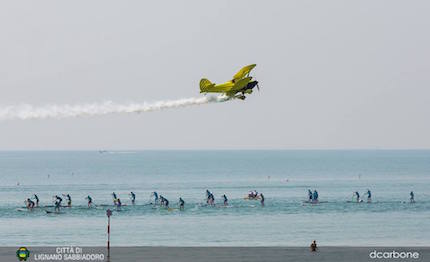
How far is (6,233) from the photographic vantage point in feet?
314

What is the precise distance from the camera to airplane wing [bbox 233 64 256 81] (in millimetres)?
61344

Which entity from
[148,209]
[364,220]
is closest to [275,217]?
[364,220]

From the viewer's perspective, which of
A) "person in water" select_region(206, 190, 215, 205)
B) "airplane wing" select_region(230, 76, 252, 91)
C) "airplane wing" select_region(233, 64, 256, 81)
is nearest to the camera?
"airplane wing" select_region(230, 76, 252, 91)

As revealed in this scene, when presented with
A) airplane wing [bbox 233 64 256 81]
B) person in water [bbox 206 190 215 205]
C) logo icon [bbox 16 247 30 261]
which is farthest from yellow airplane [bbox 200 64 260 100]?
person in water [bbox 206 190 215 205]

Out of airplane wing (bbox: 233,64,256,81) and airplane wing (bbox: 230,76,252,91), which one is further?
airplane wing (bbox: 233,64,256,81)

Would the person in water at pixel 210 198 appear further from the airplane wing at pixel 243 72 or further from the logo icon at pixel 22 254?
the logo icon at pixel 22 254

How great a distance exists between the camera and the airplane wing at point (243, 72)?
61344mm

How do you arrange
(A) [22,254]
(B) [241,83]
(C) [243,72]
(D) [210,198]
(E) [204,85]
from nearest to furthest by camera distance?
1. (A) [22,254]
2. (B) [241,83]
3. (C) [243,72]
4. (E) [204,85]
5. (D) [210,198]

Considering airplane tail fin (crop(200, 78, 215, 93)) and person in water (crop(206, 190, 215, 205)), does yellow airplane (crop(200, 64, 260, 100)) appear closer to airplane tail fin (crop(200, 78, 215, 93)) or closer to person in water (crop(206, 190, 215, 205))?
airplane tail fin (crop(200, 78, 215, 93))

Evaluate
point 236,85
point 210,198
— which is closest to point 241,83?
point 236,85

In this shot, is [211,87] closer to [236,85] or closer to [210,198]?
[236,85]

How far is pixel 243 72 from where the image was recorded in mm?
61625

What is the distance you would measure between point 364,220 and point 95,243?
39665 millimetres

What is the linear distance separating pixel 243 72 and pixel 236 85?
124cm
